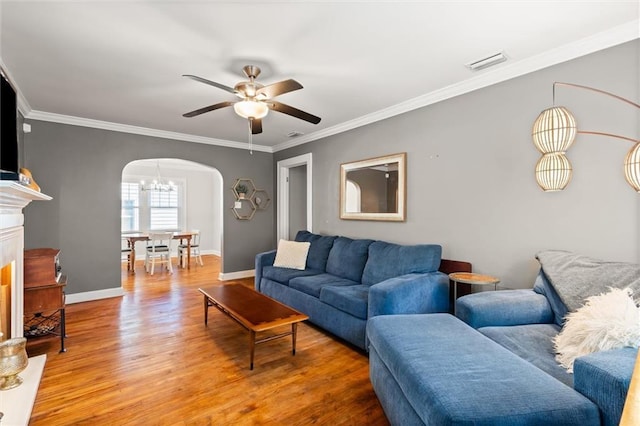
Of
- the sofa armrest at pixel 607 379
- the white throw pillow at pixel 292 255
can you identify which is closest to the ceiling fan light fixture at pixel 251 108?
the white throw pillow at pixel 292 255

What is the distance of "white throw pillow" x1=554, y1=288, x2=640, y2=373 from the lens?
138 cm

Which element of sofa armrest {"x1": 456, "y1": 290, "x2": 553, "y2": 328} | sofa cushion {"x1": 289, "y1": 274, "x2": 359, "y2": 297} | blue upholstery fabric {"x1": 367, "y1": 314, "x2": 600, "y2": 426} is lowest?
sofa cushion {"x1": 289, "y1": 274, "x2": 359, "y2": 297}

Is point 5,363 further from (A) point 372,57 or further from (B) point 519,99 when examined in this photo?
(B) point 519,99

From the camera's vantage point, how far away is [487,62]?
2.51 metres

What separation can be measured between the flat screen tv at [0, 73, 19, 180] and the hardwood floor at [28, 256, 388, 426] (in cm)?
152

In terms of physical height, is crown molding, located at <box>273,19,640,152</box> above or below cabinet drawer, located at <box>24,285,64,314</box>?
above

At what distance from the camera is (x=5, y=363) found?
1694 millimetres

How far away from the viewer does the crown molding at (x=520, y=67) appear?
2055 millimetres

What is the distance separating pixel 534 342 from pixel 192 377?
2.35m

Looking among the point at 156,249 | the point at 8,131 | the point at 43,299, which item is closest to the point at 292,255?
the point at 43,299

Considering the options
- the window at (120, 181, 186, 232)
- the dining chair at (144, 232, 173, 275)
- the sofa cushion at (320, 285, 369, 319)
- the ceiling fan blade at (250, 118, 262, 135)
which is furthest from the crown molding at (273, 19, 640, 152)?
the window at (120, 181, 186, 232)

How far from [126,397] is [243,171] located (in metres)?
4.12

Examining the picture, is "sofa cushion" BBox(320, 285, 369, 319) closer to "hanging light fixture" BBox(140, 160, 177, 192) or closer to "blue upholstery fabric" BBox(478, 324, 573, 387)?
"blue upholstery fabric" BBox(478, 324, 573, 387)

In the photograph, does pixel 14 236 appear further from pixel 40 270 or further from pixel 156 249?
pixel 156 249
